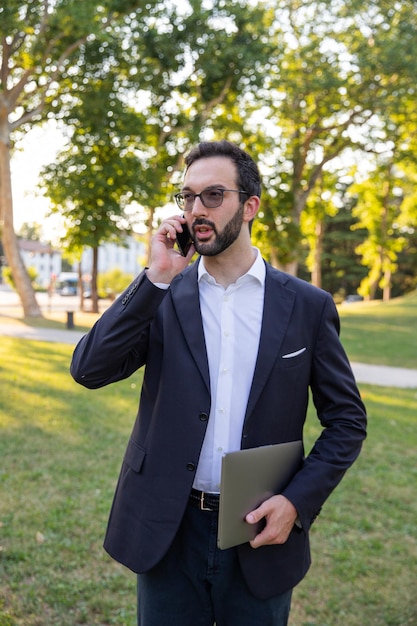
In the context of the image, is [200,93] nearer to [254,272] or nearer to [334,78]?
[334,78]

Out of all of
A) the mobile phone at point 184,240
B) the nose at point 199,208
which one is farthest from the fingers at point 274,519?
the nose at point 199,208

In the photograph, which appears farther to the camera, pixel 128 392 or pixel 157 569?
pixel 128 392

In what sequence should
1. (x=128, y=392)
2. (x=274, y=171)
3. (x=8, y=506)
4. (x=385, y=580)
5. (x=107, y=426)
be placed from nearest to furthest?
1. (x=385, y=580)
2. (x=8, y=506)
3. (x=107, y=426)
4. (x=128, y=392)
5. (x=274, y=171)

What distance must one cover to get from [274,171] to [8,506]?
2556 centimetres

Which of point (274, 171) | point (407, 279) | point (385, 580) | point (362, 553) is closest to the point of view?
point (385, 580)

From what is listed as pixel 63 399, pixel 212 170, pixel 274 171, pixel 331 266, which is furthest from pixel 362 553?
pixel 331 266

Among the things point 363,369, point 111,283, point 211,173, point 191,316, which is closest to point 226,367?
→ point 191,316

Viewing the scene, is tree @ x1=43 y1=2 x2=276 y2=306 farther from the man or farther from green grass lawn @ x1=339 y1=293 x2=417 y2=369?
the man

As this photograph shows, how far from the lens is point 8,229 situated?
2275cm

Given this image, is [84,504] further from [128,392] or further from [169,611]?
[128,392]

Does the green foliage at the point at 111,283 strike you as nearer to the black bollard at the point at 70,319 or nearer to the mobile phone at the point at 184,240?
the black bollard at the point at 70,319

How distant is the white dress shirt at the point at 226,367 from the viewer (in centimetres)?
221

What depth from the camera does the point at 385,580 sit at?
444 cm

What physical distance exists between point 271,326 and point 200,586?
3.17 feet
